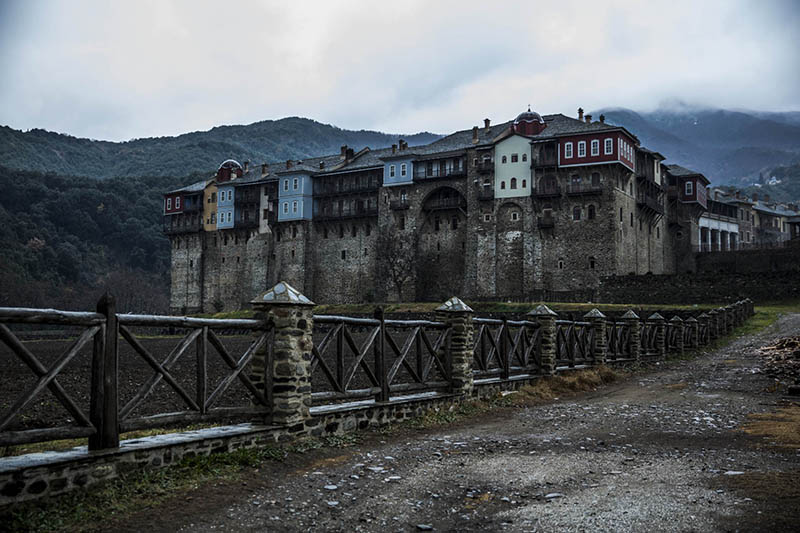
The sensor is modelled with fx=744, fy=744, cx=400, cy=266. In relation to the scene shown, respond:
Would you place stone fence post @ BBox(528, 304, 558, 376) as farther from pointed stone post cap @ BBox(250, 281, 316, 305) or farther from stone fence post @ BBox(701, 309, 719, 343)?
stone fence post @ BBox(701, 309, 719, 343)

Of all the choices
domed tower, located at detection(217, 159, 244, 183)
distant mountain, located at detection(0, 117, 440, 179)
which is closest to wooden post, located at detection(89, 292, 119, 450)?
domed tower, located at detection(217, 159, 244, 183)

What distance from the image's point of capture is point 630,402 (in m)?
13.4

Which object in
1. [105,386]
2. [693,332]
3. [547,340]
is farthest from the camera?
[693,332]

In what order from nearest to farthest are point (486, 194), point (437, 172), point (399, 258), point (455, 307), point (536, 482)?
point (536, 482) → point (455, 307) → point (486, 194) → point (437, 172) → point (399, 258)

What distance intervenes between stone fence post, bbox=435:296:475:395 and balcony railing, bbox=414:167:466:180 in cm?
4963

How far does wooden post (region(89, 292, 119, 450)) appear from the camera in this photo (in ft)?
21.0

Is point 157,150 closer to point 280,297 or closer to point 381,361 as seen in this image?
point 381,361

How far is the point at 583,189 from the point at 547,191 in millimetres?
2714

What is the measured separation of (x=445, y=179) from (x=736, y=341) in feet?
121

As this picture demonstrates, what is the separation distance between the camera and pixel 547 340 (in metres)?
15.9

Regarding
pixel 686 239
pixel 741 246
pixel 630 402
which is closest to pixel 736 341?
pixel 630 402

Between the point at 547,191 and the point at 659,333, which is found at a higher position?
the point at 547,191

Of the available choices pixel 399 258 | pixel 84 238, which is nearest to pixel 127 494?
pixel 399 258

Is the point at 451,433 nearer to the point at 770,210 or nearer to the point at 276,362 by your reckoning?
the point at 276,362
